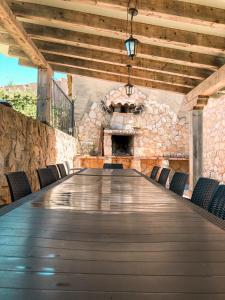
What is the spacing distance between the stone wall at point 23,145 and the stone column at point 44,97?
27 cm

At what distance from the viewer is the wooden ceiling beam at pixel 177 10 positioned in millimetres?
3555

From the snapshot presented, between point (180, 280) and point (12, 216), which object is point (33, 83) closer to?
point (12, 216)

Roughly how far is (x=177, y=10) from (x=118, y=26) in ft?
3.29

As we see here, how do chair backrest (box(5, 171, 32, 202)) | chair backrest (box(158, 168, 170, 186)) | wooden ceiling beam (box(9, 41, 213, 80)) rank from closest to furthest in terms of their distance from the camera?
chair backrest (box(5, 171, 32, 202)) < chair backrest (box(158, 168, 170, 186)) < wooden ceiling beam (box(9, 41, 213, 80))

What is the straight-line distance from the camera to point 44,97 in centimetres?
628

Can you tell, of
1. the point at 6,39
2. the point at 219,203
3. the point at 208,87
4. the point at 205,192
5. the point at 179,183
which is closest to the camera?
the point at 219,203

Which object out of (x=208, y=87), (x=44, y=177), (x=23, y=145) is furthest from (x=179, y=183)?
(x=208, y=87)

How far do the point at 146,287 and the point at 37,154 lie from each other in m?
4.82

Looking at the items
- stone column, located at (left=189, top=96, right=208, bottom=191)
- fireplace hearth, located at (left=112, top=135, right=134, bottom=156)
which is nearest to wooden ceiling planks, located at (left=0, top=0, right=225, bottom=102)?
stone column, located at (left=189, top=96, right=208, bottom=191)

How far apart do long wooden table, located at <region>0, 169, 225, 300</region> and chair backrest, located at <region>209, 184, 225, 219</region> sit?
0.30 meters

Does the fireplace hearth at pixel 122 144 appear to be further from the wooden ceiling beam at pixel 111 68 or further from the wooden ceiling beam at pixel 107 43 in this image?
the wooden ceiling beam at pixel 107 43

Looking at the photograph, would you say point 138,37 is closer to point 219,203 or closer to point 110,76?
point 110,76

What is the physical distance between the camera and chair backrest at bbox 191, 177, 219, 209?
2.29 metres

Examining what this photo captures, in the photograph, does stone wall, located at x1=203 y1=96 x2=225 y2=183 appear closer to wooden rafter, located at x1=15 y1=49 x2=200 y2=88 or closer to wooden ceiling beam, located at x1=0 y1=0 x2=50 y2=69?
wooden rafter, located at x1=15 y1=49 x2=200 y2=88
